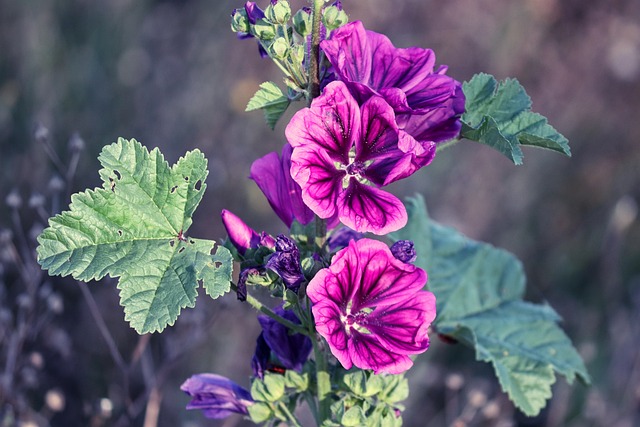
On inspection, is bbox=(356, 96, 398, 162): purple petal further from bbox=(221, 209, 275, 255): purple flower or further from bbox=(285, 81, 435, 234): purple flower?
bbox=(221, 209, 275, 255): purple flower

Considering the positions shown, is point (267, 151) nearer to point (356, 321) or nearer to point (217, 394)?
point (217, 394)

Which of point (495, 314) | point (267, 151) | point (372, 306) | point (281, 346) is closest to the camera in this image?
point (372, 306)

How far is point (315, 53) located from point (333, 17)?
4.7 inches

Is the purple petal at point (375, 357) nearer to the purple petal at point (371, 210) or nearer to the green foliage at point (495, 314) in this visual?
the purple petal at point (371, 210)

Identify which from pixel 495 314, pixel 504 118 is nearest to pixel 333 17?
pixel 504 118

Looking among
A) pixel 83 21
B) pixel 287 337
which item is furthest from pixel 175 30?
pixel 287 337

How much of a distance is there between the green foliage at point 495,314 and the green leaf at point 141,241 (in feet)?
2.19

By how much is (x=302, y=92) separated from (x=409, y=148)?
23 centimetres

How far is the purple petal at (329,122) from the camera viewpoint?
4.46ft

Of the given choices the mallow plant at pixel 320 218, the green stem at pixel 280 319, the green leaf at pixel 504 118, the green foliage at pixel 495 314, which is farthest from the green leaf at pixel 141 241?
the green foliage at pixel 495 314

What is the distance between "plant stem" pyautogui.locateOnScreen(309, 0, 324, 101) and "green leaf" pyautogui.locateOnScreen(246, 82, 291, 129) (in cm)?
6

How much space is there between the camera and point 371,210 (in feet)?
4.67

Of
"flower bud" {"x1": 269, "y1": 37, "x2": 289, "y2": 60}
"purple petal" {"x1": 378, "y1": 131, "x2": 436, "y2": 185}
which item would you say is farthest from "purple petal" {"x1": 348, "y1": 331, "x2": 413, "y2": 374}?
"flower bud" {"x1": 269, "y1": 37, "x2": 289, "y2": 60}

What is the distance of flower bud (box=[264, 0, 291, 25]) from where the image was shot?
135cm
